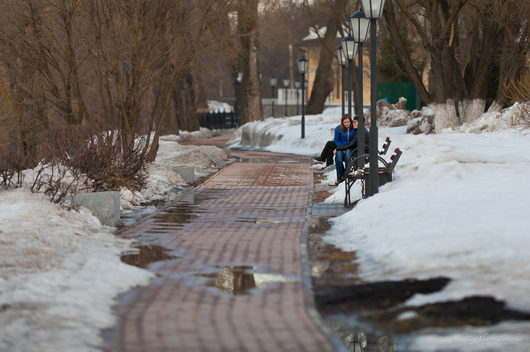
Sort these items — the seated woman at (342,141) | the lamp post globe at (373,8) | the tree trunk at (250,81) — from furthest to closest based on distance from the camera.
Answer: the tree trunk at (250,81)
the seated woman at (342,141)
the lamp post globe at (373,8)

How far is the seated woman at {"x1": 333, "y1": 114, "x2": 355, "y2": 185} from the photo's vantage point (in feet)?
54.2

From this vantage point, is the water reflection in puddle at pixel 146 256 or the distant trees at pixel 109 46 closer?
the water reflection in puddle at pixel 146 256

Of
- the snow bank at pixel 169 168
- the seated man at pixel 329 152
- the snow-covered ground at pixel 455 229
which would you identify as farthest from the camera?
the seated man at pixel 329 152

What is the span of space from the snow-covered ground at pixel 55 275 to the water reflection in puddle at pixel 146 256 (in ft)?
0.48

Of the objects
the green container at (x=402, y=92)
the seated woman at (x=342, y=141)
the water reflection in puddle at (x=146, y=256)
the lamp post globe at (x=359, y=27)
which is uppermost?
the lamp post globe at (x=359, y=27)

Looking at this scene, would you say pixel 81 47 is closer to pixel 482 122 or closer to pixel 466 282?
pixel 482 122

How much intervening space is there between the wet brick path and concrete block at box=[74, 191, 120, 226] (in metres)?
0.43

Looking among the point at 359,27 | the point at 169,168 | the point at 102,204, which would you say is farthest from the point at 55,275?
the point at 169,168

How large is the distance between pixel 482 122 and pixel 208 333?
17605 millimetres

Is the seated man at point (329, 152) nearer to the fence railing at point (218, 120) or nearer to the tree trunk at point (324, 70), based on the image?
the tree trunk at point (324, 70)

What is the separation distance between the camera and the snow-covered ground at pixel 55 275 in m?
5.86

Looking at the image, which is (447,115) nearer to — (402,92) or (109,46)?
(109,46)

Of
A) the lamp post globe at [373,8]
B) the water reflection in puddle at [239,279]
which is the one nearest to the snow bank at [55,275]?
the water reflection in puddle at [239,279]

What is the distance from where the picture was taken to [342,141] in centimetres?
1695
